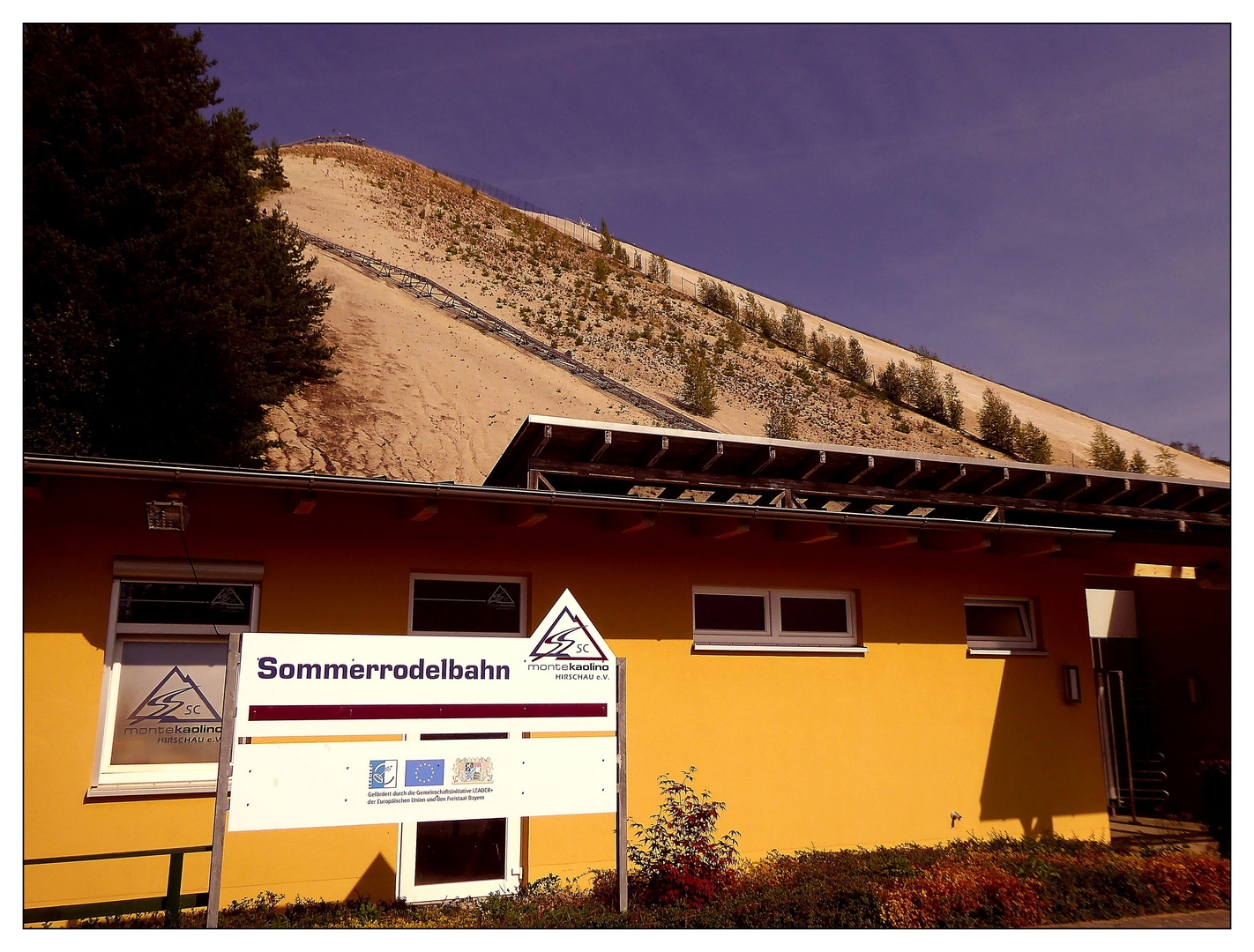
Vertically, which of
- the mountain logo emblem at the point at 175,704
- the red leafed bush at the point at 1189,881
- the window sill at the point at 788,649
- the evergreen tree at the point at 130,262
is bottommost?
the red leafed bush at the point at 1189,881

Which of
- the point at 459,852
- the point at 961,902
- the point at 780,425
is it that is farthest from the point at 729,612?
the point at 780,425

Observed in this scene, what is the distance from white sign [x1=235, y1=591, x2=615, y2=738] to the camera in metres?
4.46

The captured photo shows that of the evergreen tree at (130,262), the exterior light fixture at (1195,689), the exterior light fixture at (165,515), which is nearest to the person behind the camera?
the exterior light fixture at (165,515)

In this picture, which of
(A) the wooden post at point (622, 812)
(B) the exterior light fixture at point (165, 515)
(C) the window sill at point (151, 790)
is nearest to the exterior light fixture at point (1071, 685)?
(A) the wooden post at point (622, 812)

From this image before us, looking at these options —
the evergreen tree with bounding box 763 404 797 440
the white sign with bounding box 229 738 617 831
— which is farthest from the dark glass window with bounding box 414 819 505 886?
the evergreen tree with bounding box 763 404 797 440

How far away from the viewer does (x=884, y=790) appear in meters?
7.11

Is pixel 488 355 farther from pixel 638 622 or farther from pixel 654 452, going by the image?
pixel 638 622

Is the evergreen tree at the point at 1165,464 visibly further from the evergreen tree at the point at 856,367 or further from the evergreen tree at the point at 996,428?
the evergreen tree at the point at 856,367

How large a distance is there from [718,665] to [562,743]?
2.28 metres

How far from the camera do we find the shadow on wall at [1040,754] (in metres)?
7.47

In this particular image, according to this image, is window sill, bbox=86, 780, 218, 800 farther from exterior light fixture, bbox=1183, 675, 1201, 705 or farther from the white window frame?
exterior light fixture, bbox=1183, 675, 1201, 705

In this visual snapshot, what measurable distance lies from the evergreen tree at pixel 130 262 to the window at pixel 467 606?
10858 mm

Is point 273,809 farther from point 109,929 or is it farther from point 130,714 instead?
point 130,714

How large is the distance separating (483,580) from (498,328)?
4278cm
